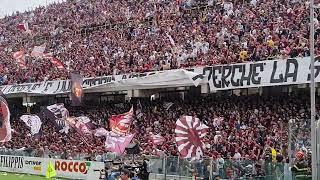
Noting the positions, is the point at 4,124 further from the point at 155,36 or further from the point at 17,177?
the point at 155,36

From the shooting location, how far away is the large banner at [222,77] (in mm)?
24391

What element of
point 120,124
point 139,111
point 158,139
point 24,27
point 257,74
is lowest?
point 158,139

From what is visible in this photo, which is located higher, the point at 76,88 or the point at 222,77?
the point at 76,88

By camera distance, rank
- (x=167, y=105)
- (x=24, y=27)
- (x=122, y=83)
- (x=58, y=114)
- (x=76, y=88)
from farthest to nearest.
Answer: (x=24, y=27) < (x=76, y=88) < (x=58, y=114) < (x=122, y=83) < (x=167, y=105)

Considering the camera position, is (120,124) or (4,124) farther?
(4,124)

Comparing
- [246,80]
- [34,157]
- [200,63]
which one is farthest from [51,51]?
[246,80]

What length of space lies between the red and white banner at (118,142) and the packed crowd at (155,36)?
541cm

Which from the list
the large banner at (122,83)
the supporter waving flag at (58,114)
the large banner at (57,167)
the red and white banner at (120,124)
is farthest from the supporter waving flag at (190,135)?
the supporter waving flag at (58,114)

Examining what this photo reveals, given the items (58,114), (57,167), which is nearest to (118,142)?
(57,167)

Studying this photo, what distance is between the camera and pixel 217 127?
2558 centimetres

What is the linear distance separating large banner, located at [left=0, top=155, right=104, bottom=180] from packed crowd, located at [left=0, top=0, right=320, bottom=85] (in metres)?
6.14

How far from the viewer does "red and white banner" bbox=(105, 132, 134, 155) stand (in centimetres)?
2512

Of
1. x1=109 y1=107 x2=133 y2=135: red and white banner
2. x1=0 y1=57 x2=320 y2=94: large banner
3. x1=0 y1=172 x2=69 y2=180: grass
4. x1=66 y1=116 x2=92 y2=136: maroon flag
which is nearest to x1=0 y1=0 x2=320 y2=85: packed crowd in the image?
x1=0 y1=57 x2=320 y2=94: large banner

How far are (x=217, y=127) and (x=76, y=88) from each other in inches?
431
